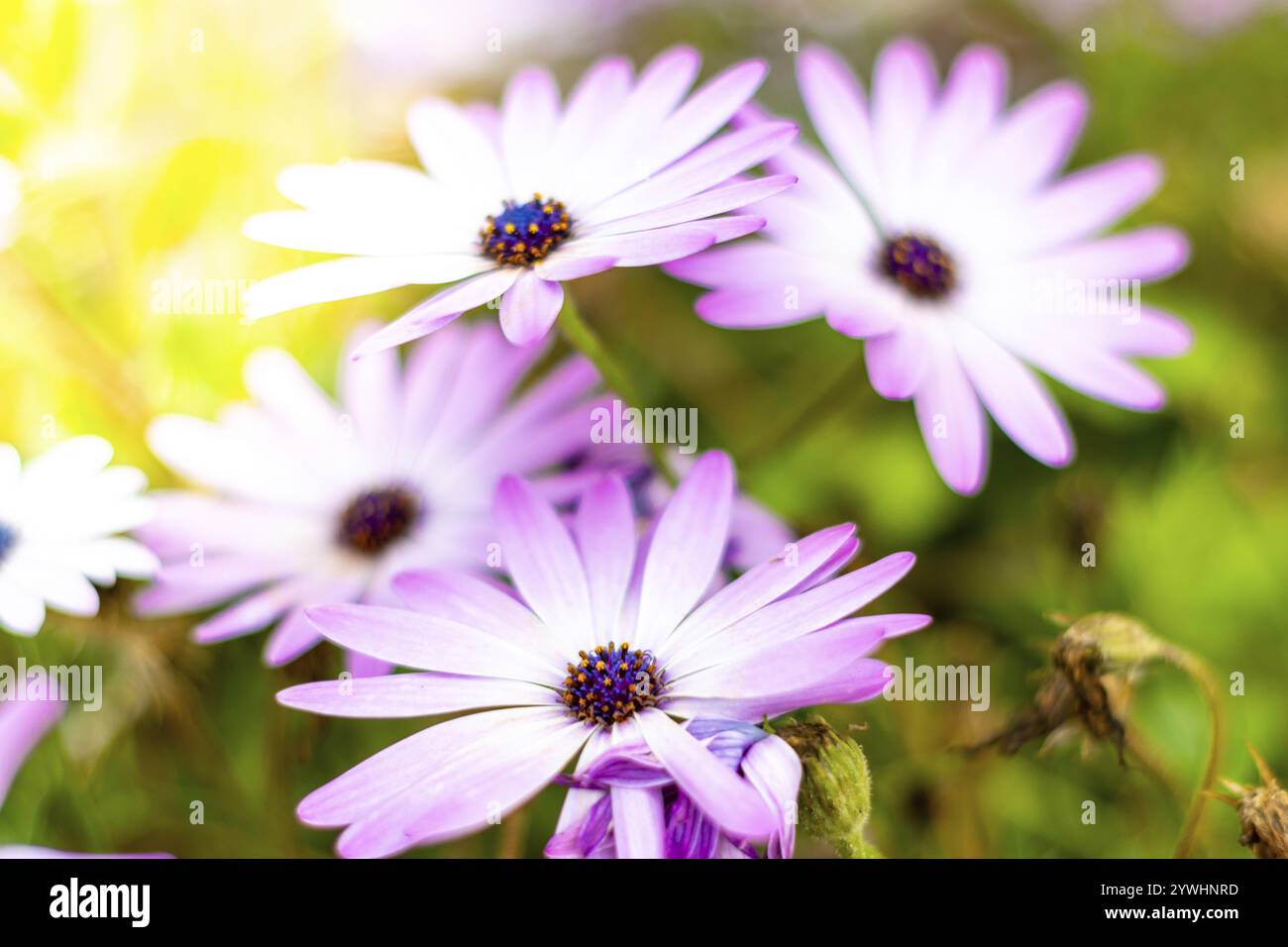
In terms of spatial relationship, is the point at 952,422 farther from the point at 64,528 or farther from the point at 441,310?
the point at 64,528

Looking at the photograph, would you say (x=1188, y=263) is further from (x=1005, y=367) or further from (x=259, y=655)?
(x=259, y=655)

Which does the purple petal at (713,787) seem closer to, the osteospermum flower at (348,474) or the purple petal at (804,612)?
the purple petal at (804,612)

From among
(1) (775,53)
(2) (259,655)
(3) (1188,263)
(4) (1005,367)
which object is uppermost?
(1) (775,53)

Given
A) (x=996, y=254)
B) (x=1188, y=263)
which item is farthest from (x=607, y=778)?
(x=1188, y=263)

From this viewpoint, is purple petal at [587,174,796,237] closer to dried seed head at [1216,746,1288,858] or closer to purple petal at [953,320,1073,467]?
purple petal at [953,320,1073,467]

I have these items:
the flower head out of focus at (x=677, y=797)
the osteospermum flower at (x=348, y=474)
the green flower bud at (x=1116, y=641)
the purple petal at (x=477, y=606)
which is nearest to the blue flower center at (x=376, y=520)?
the osteospermum flower at (x=348, y=474)

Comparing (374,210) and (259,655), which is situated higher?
(374,210)

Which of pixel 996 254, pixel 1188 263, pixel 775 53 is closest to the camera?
pixel 996 254
